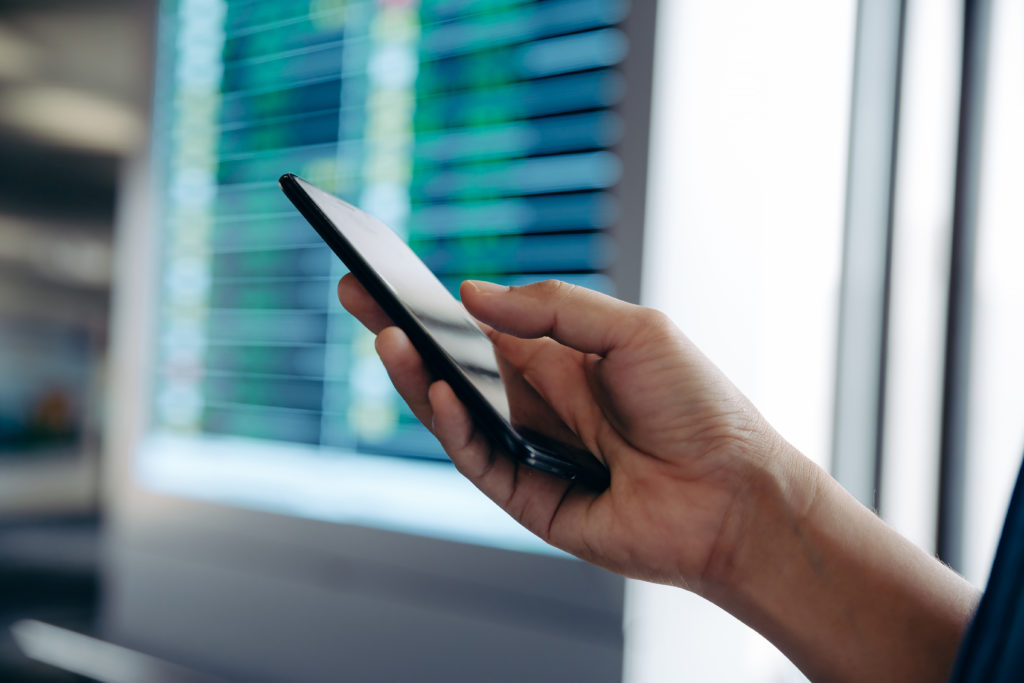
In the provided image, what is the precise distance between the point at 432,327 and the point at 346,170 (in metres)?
0.73

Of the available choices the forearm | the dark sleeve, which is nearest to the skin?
the forearm

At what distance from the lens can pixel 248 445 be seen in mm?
1215

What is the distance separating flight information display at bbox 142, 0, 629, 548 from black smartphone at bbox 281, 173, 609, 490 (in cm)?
34

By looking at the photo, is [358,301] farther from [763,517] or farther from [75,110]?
[75,110]

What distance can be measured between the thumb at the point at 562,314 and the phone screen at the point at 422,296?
0.03m

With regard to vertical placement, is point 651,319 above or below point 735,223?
below

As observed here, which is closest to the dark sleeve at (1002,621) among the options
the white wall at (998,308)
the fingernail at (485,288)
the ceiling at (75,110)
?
the fingernail at (485,288)

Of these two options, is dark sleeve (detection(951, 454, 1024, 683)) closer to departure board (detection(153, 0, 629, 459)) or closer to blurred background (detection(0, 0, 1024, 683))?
blurred background (detection(0, 0, 1024, 683))

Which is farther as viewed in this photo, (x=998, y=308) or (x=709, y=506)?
(x=998, y=308)

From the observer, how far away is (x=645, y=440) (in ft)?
1.81

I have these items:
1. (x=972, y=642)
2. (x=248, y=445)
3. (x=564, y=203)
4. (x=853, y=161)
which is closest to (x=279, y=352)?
(x=248, y=445)

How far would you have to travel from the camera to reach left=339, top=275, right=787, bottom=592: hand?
521 mm

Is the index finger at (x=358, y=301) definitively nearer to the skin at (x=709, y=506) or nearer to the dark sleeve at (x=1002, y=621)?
the skin at (x=709, y=506)

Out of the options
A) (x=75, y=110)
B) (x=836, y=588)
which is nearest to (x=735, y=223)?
(x=836, y=588)
